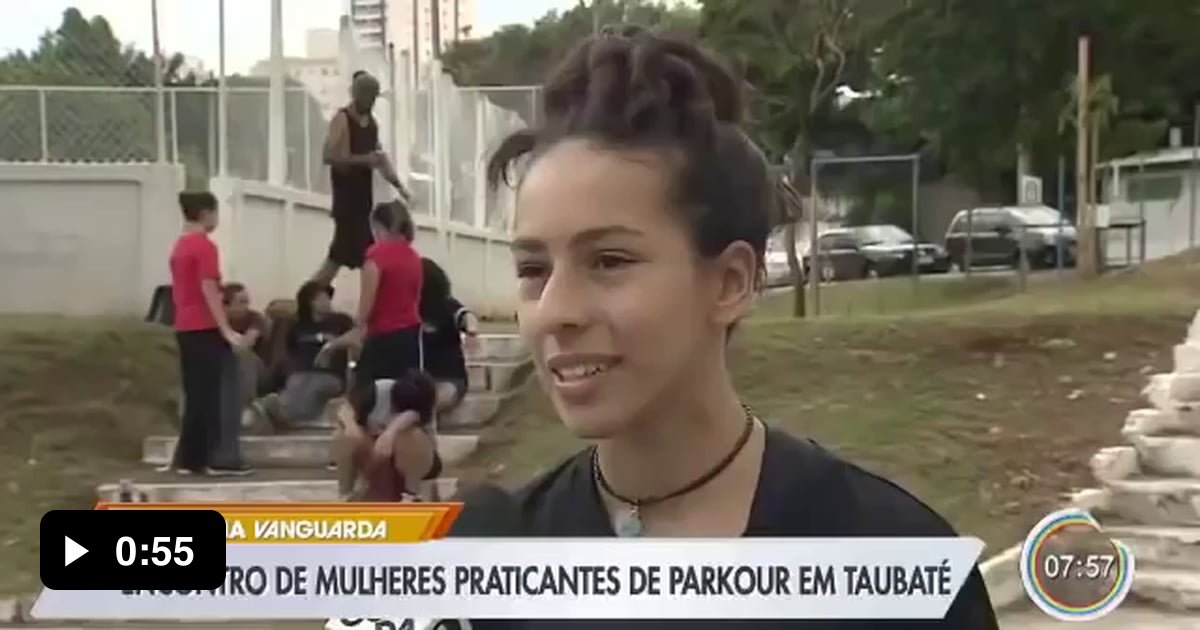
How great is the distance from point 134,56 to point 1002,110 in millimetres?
1090

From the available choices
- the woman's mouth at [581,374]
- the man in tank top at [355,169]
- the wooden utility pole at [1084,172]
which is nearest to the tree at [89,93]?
the man in tank top at [355,169]

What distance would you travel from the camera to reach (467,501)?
1.41m

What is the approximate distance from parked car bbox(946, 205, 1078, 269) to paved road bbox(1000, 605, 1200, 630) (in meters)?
0.44

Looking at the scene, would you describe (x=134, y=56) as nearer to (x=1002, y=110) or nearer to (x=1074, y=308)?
(x=1002, y=110)

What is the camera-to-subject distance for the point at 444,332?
1.73 meters

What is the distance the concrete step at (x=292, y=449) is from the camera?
5.63 feet

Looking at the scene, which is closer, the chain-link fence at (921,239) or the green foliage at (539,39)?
the green foliage at (539,39)

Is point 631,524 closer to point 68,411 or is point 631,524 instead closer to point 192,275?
point 192,275

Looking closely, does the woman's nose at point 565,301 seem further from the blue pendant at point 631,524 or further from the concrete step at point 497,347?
the concrete step at point 497,347

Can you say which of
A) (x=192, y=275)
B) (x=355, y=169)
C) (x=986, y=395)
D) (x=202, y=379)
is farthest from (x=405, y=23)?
(x=986, y=395)

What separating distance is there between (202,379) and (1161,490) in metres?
1.29

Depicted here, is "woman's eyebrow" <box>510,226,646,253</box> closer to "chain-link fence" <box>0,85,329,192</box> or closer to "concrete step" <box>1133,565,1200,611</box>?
"chain-link fence" <box>0,85,329,192</box>

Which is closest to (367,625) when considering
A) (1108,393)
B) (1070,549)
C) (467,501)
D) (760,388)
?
(467,501)

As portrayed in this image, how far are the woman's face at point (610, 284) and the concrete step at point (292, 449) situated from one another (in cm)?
56
